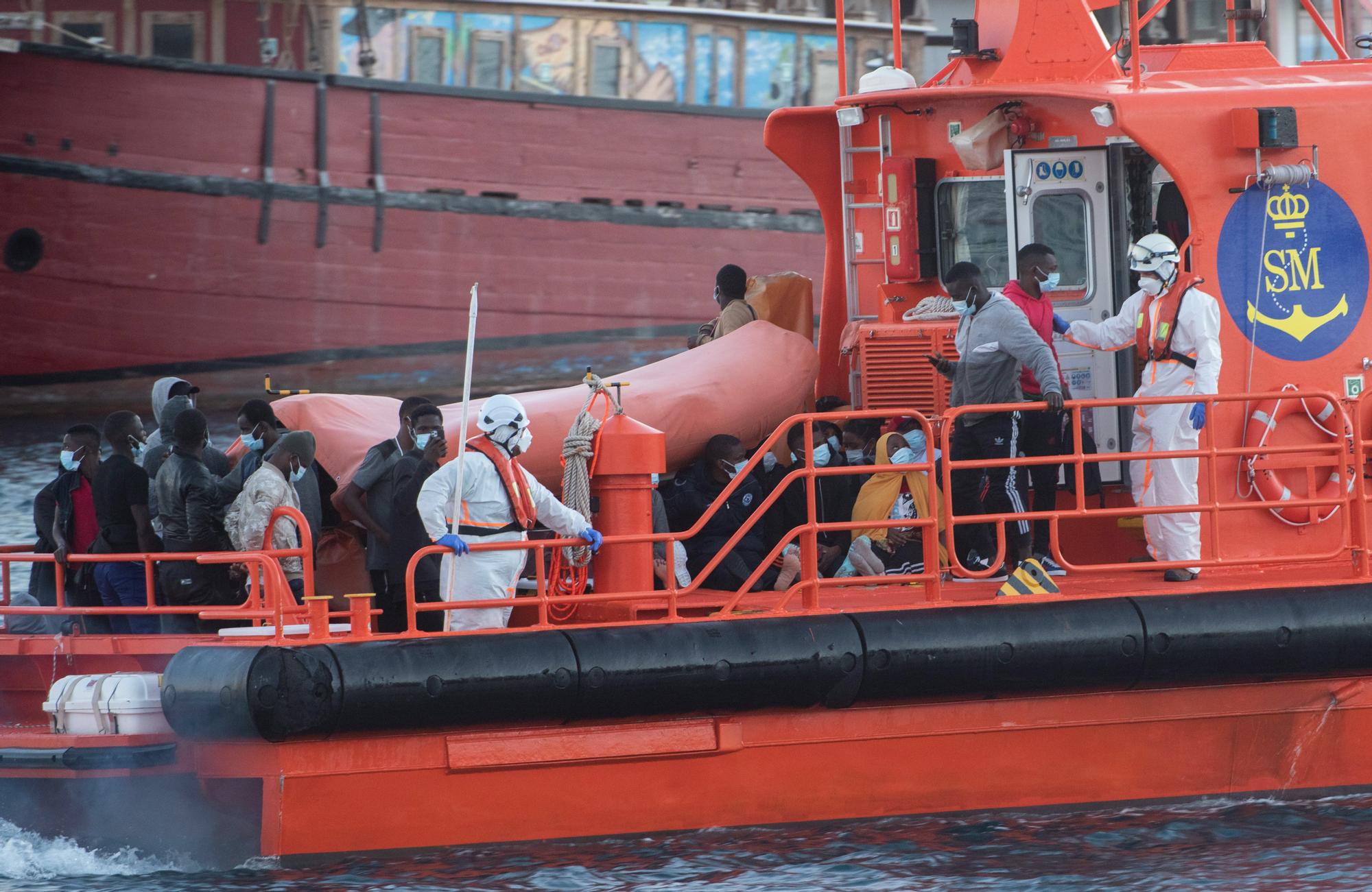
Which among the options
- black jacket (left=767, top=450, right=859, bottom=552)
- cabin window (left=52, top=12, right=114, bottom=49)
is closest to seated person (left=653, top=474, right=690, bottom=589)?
black jacket (left=767, top=450, right=859, bottom=552)

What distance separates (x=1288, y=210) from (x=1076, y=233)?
90cm

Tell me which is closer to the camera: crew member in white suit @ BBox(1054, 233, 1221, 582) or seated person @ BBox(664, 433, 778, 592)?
crew member in white suit @ BBox(1054, 233, 1221, 582)

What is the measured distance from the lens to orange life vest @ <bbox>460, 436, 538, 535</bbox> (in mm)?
6578

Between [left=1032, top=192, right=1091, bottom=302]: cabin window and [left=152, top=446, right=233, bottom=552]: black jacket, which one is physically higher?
[left=1032, top=192, right=1091, bottom=302]: cabin window

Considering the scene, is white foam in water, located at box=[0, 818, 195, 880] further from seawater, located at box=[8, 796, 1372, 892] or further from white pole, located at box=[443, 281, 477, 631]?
white pole, located at box=[443, 281, 477, 631]

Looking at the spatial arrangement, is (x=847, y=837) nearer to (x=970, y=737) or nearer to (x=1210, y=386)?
(x=970, y=737)

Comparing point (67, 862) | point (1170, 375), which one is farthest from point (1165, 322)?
point (67, 862)

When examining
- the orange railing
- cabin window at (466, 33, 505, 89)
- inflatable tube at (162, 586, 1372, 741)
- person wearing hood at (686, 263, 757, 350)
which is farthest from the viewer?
cabin window at (466, 33, 505, 89)

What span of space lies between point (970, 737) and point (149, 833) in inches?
126

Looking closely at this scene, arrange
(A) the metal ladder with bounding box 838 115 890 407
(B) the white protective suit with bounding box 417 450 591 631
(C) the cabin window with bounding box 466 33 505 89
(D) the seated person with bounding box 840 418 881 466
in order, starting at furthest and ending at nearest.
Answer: (C) the cabin window with bounding box 466 33 505 89 → (A) the metal ladder with bounding box 838 115 890 407 → (D) the seated person with bounding box 840 418 881 466 → (B) the white protective suit with bounding box 417 450 591 631

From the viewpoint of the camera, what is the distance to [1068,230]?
7.60m

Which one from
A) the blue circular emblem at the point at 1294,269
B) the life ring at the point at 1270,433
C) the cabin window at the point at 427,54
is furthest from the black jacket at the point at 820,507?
the cabin window at the point at 427,54

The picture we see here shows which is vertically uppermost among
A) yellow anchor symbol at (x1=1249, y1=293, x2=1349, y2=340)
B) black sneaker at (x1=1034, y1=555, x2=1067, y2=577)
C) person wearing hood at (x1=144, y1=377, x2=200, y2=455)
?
yellow anchor symbol at (x1=1249, y1=293, x2=1349, y2=340)

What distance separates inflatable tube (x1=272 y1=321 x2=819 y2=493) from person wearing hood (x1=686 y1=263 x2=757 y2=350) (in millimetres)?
412
